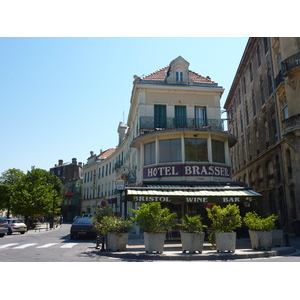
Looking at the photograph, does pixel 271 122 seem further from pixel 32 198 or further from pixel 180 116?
pixel 32 198

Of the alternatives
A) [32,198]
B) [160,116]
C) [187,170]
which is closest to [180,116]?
[160,116]

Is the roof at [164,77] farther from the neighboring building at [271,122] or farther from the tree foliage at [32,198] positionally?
the tree foliage at [32,198]

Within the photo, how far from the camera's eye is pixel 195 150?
19.2 metres

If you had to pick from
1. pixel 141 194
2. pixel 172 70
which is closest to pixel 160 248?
pixel 141 194

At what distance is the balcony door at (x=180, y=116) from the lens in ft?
69.3

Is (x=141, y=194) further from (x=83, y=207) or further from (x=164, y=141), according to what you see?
(x=83, y=207)

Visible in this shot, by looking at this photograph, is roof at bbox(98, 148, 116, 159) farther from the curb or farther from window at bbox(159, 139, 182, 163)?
the curb

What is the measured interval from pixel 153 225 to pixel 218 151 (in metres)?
9.94

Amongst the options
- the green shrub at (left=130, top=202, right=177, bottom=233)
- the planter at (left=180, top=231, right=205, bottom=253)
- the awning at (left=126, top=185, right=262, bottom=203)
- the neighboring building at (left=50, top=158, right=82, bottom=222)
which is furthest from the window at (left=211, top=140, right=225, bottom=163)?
the neighboring building at (left=50, top=158, right=82, bottom=222)

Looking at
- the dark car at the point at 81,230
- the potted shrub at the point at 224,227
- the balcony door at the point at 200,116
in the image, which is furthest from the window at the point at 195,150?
the dark car at the point at 81,230

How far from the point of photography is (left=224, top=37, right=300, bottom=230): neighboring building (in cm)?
2177

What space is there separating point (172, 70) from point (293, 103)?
9420mm

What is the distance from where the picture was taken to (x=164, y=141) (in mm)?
19625

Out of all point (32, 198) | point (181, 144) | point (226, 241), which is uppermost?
point (181, 144)
